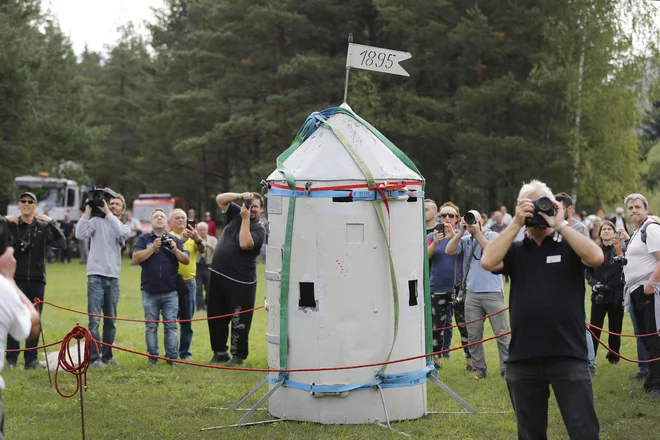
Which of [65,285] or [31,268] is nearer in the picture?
[31,268]

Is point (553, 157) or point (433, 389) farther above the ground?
point (553, 157)

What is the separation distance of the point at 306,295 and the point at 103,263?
13.3 ft

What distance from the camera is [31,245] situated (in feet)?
35.9

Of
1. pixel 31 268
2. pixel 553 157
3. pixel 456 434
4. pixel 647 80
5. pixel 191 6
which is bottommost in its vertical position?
pixel 456 434

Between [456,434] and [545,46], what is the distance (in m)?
28.3

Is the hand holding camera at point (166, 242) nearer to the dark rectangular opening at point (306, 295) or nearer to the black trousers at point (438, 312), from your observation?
the black trousers at point (438, 312)

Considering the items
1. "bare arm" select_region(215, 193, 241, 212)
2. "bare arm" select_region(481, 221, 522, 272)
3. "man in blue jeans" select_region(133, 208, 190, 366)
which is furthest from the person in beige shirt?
"bare arm" select_region(481, 221, 522, 272)

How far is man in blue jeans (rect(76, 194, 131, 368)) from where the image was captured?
1106cm

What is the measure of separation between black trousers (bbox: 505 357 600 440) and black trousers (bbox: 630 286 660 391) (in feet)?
13.9

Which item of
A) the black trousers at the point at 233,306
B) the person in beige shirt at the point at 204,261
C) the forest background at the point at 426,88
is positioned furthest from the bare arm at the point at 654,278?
the forest background at the point at 426,88

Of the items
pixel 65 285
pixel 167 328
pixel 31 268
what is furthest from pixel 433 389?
pixel 65 285

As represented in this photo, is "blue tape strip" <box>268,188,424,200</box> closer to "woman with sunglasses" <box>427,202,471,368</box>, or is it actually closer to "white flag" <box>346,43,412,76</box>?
"white flag" <box>346,43,412,76</box>

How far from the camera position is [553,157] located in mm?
33781

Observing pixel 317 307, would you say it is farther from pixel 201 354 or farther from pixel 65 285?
pixel 65 285
